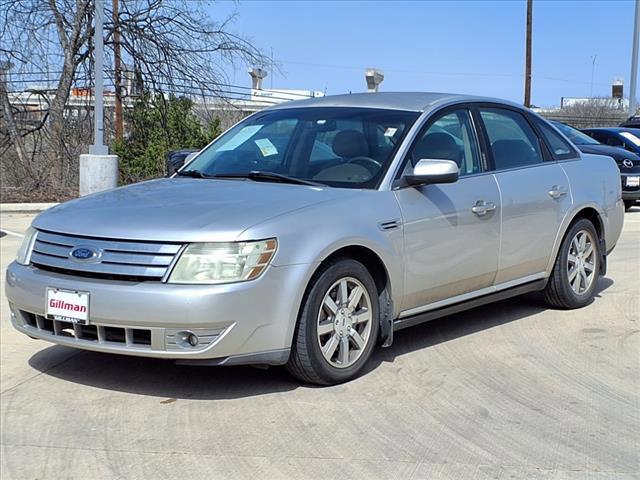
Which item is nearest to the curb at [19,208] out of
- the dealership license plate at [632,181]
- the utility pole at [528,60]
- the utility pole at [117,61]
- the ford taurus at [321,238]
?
the utility pole at [117,61]

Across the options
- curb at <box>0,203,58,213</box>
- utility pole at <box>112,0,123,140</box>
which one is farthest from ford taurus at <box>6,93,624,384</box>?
utility pole at <box>112,0,123,140</box>

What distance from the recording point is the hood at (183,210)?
4387mm

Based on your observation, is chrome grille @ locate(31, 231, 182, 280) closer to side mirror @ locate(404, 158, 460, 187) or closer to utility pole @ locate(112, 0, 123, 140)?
side mirror @ locate(404, 158, 460, 187)

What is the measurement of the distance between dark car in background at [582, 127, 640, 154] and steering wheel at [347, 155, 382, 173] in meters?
11.8

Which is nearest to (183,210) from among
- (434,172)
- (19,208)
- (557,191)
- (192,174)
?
(192,174)

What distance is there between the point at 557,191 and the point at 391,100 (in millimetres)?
1486

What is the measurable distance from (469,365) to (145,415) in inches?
80.0

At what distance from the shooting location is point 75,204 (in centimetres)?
505

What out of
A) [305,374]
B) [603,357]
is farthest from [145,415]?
[603,357]

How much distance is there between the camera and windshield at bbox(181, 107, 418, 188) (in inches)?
210

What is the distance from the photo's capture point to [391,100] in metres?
5.95

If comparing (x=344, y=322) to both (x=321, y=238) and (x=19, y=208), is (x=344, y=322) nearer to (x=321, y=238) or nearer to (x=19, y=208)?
(x=321, y=238)

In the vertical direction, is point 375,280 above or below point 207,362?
above

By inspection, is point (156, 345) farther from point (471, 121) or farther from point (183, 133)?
point (183, 133)
